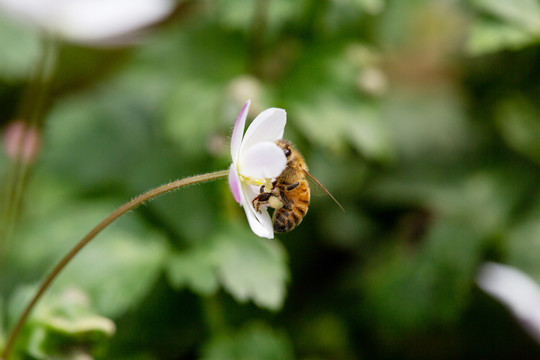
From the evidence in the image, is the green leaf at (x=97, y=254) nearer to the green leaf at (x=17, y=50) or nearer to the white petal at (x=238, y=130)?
the green leaf at (x=17, y=50)

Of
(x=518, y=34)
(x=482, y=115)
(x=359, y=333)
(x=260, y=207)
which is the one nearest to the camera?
(x=260, y=207)

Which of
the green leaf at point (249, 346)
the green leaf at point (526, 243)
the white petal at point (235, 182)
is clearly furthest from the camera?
the green leaf at point (526, 243)

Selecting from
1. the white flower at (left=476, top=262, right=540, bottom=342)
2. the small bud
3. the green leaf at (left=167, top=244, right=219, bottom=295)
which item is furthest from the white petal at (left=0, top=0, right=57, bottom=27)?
the white flower at (left=476, top=262, right=540, bottom=342)

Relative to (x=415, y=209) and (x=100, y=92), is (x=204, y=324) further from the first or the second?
(x=100, y=92)

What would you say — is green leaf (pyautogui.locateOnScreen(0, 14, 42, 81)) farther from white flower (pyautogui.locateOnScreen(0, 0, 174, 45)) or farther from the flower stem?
white flower (pyautogui.locateOnScreen(0, 0, 174, 45))

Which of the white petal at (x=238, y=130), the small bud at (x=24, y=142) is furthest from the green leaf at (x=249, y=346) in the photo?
the white petal at (x=238, y=130)

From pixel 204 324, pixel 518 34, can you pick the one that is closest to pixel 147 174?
pixel 204 324

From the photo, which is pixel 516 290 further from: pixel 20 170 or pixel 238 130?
pixel 20 170
